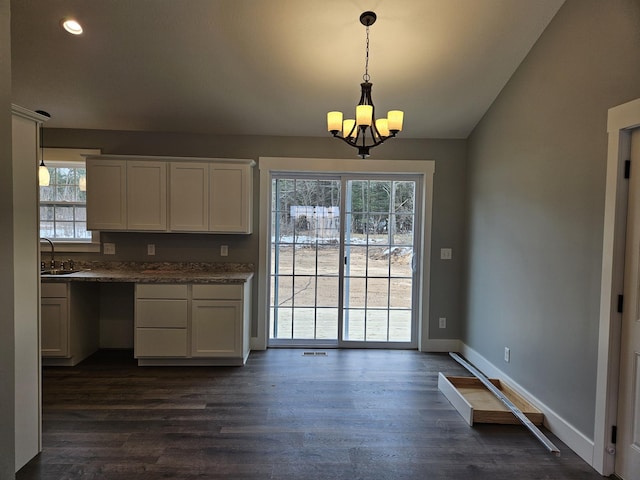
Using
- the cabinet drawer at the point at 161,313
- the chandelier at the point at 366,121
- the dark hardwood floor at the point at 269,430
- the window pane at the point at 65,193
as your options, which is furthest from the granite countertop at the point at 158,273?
the chandelier at the point at 366,121

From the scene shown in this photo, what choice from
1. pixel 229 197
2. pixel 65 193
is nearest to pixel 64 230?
pixel 65 193

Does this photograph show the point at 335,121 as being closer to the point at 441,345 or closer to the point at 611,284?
the point at 611,284

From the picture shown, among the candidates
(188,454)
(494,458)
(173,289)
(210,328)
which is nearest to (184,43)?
(173,289)

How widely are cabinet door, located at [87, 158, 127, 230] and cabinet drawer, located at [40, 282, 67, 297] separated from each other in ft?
1.99

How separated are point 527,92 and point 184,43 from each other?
271 cm

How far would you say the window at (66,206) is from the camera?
389cm

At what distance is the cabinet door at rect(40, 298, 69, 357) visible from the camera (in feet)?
11.1

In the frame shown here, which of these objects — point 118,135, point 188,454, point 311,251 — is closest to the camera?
point 188,454

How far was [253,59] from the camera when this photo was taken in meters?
2.99

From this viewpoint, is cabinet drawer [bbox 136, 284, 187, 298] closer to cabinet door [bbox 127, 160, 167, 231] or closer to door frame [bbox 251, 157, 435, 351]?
cabinet door [bbox 127, 160, 167, 231]

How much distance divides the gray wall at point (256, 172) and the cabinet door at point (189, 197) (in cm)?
27

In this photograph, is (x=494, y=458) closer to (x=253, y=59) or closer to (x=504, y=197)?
(x=504, y=197)

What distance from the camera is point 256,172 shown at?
3.90 meters

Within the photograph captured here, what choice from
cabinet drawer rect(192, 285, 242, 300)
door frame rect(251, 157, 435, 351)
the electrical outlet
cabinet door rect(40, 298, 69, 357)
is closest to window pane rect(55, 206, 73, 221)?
cabinet door rect(40, 298, 69, 357)
